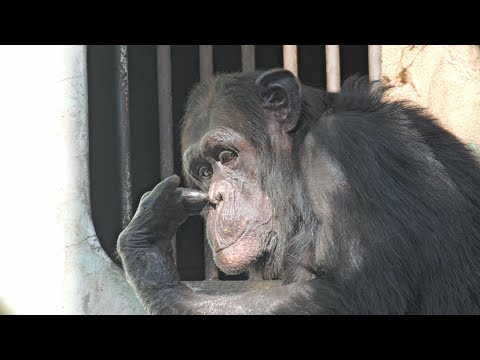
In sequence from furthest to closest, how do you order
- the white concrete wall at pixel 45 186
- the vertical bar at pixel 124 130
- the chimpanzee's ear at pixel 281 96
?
the vertical bar at pixel 124 130 < the white concrete wall at pixel 45 186 < the chimpanzee's ear at pixel 281 96

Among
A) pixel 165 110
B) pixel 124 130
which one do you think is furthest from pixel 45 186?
pixel 165 110

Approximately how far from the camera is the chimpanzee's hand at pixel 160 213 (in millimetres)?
5270

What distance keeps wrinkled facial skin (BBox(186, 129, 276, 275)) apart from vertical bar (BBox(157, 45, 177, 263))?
1.73 m

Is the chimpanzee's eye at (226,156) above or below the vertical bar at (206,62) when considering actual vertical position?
below

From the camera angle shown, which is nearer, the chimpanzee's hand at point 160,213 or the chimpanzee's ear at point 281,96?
the chimpanzee's ear at point 281,96

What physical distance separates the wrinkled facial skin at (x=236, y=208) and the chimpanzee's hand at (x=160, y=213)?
0.18 m

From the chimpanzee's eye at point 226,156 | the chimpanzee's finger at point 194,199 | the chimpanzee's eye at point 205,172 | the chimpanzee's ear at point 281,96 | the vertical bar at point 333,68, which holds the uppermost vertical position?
the vertical bar at point 333,68

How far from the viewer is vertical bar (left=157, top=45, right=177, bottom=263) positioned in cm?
692

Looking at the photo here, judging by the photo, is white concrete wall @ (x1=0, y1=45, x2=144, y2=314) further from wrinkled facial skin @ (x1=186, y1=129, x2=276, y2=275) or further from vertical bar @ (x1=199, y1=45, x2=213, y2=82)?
wrinkled facial skin @ (x1=186, y1=129, x2=276, y2=275)

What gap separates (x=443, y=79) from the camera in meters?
6.96

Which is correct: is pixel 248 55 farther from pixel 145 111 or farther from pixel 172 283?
pixel 172 283

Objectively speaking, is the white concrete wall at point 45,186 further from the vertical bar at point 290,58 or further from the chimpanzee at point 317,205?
the vertical bar at point 290,58

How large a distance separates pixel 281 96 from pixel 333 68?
197 centimetres

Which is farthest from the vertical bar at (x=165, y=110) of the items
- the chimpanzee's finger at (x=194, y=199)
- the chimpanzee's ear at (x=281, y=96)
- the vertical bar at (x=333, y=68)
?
the chimpanzee's ear at (x=281, y=96)
